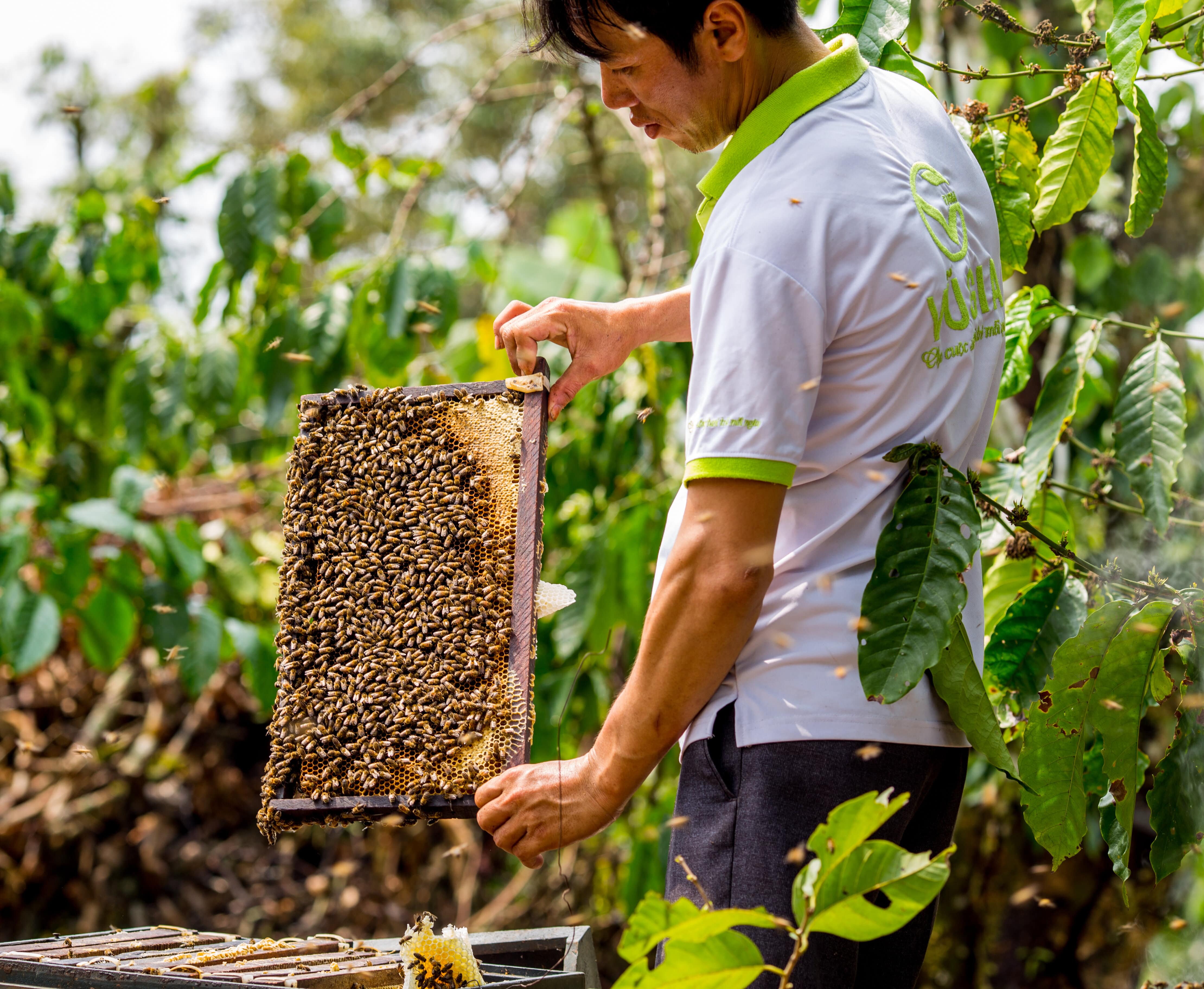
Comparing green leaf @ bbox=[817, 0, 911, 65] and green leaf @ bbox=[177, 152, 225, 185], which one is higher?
green leaf @ bbox=[817, 0, 911, 65]

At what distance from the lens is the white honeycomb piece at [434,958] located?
1.41 metres

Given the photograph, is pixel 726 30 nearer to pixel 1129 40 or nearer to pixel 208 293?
pixel 1129 40

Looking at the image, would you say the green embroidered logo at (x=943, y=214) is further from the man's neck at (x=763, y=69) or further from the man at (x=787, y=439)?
the man's neck at (x=763, y=69)

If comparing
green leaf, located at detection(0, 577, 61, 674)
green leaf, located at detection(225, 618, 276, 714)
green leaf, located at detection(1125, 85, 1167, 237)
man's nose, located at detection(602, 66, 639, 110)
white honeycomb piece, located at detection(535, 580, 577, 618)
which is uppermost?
man's nose, located at detection(602, 66, 639, 110)

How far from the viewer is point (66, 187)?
4.68 metres

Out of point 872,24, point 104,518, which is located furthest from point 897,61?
point 104,518

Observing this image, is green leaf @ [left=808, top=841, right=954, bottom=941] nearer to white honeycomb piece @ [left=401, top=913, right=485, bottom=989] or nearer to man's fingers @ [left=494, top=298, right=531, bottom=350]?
white honeycomb piece @ [left=401, top=913, right=485, bottom=989]

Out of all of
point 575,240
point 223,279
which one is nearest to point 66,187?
point 223,279

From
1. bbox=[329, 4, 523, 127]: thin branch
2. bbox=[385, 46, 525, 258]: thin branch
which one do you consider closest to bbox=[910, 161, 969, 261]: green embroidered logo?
bbox=[385, 46, 525, 258]: thin branch

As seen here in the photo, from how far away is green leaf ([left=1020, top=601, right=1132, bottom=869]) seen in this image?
1520 mm

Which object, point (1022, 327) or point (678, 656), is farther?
point (1022, 327)

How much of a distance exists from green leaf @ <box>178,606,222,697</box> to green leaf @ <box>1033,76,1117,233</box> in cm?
251

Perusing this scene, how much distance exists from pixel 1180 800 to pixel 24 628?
2939 millimetres

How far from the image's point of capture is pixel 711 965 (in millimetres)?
1007
